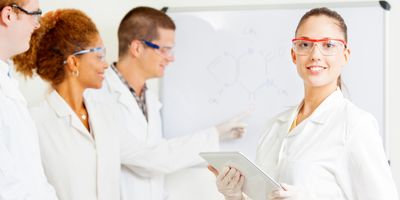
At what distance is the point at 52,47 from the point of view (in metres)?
2.69

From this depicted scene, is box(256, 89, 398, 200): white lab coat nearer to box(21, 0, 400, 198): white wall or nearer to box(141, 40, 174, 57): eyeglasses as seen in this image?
box(21, 0, 400, 198): white wall

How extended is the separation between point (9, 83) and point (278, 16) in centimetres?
149

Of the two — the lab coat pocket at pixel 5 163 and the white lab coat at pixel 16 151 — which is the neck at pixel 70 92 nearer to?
the white lab coat at pixel 16 151

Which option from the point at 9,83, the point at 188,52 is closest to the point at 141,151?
the point at 188,52

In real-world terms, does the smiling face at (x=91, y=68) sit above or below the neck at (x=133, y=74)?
above

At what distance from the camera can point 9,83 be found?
2049 mm

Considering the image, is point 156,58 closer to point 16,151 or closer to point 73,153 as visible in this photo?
point 73,153

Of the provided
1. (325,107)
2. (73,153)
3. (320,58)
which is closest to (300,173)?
(325,107)

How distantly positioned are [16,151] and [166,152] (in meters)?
1.09

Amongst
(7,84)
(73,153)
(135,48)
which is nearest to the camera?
(7,84)

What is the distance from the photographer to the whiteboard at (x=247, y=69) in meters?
2.95

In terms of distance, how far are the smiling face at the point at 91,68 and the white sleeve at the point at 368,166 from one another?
1.39m

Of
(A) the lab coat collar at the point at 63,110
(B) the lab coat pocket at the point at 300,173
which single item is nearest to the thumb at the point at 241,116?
(A) the lab coat collar at the point at 63,110

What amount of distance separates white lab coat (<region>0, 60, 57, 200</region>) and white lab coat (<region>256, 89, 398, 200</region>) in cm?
79
